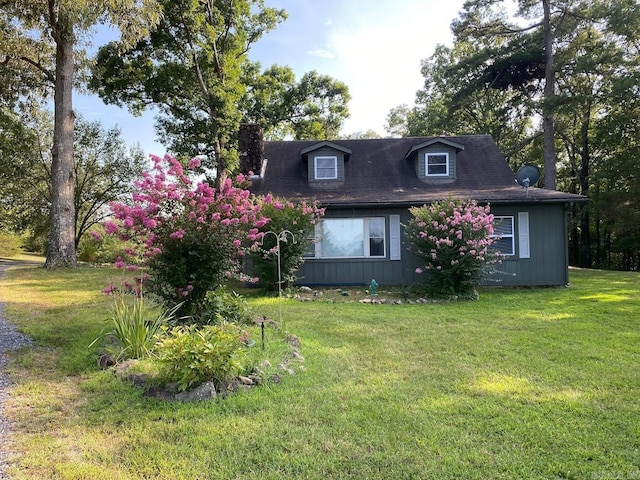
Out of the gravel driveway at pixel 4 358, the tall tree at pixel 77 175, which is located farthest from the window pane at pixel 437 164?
the tall tree at pixel 77 175

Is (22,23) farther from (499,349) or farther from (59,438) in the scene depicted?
(499,349)

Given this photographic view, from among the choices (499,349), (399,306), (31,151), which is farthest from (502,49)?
(31,151)

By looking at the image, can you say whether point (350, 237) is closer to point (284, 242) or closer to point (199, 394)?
point (284, 242)

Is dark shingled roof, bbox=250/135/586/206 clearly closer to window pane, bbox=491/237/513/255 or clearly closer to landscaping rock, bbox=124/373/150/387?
window pane, bbox=491/237/513/255

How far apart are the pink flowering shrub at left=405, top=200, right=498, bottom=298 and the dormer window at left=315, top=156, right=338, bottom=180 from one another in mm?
4155

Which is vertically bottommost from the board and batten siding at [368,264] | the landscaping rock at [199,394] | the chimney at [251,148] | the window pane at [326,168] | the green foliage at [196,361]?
the landscaping rock at [199,394]

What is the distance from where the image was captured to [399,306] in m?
8.08

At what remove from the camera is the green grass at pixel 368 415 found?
2.38 metres

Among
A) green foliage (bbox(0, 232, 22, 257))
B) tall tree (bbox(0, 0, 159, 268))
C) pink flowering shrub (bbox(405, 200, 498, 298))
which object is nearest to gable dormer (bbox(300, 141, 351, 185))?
pink flowering shrub (bbox(405, 200, 498, 298))

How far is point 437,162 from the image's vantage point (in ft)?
41.2

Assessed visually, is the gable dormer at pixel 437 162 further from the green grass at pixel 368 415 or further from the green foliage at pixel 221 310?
the green foliage at pixel 221 310

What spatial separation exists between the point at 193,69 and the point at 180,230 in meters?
14.7

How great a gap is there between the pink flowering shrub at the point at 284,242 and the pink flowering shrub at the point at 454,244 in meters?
2.63

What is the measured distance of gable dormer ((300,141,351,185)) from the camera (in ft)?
41.2
